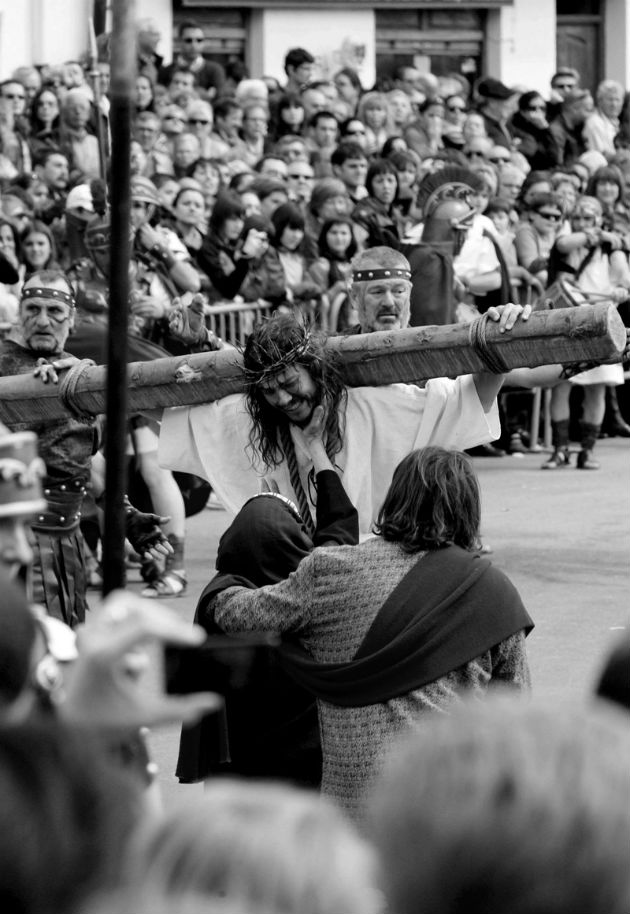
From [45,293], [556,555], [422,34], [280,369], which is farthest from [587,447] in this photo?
[422,34]

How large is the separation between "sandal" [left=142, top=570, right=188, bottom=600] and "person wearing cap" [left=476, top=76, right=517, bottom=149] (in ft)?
29.5

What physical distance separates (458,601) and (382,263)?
8.46ft

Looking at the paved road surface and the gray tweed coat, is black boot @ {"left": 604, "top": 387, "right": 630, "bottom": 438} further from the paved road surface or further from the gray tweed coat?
the gray tweed coat

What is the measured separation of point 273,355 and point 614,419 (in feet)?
28.9

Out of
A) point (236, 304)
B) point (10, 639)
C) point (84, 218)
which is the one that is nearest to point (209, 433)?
point (10, 639)

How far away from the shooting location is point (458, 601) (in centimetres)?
395

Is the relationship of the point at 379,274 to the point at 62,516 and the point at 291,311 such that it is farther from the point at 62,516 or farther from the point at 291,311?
the point at 62,516

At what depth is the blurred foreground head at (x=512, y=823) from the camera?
1.79 meters

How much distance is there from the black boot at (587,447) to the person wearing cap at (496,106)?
200 inches

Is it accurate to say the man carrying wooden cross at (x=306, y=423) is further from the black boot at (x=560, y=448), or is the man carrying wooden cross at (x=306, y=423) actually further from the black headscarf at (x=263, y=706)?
the black boot at (x=560, y=448)

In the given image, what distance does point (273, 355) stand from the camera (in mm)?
5074

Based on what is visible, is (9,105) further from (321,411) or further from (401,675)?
(401,675)

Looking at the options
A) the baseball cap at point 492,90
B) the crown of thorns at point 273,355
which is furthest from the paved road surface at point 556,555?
the baseball cap at point 492,90

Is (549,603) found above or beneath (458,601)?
beneath
